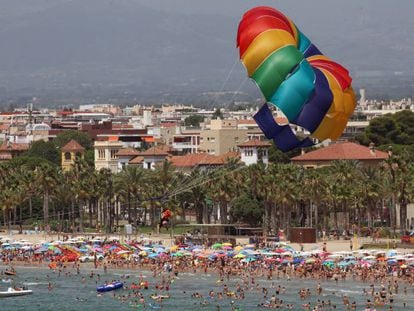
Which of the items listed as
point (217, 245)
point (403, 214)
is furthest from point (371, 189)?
point (217, 245)

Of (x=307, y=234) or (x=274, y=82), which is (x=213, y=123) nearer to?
(x=307, y=234)

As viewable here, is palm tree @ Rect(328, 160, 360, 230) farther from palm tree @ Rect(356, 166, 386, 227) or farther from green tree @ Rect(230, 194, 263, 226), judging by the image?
green tree @ Rect(230, 194, 263, 226)

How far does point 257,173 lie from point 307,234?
1264 cm

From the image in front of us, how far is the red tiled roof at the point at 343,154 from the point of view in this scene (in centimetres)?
14012

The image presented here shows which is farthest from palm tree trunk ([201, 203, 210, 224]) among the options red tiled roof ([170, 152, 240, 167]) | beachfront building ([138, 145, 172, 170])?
beachfront building ([138, 145, 172, 170])

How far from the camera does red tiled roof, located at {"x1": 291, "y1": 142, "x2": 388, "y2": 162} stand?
460ft

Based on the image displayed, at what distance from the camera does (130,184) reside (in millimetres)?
121812

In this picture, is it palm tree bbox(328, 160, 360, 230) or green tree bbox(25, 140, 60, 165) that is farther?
green tree bbox(25, 140, 60, 165)

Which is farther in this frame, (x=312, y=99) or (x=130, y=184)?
(x=130, y=184)

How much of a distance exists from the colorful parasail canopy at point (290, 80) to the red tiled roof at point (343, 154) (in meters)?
77.5

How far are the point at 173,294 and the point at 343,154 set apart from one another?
57194 mm

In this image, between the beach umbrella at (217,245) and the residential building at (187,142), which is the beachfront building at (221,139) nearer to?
the residential building at (187,142)

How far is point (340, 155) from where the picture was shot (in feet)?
461

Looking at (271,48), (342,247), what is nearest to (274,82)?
(271,48)
